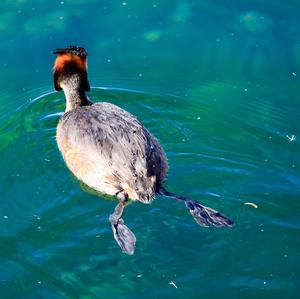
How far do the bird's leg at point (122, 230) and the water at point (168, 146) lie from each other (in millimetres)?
119

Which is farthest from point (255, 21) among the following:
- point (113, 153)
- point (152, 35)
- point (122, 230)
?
point (122, 230)

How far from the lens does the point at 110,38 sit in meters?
9.97

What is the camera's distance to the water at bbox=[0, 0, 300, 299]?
696cm

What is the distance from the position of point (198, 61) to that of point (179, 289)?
372 cm

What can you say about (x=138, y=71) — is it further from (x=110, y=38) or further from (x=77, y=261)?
(x=77, y=261)

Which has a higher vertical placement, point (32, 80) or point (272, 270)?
point (32, 80)

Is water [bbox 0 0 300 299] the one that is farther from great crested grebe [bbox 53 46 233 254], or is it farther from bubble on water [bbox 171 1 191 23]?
great crested grebe [bbox 53 46 233 254]

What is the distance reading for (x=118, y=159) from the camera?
24.7 feet

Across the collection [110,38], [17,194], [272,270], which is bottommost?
[272,270]

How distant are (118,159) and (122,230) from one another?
29.3 inches

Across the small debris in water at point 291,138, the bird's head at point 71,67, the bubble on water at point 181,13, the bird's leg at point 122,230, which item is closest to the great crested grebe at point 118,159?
the bird's leg at point 122,230

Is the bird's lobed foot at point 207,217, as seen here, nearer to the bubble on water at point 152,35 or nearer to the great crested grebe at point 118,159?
the great crested grebe at point 118,159

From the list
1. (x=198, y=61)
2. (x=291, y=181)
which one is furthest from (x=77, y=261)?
(x=198, y=61)

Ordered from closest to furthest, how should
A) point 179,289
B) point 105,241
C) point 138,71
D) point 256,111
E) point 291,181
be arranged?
point 179,289
point 105,241
point 291,181
point 256,111
point 138,71
